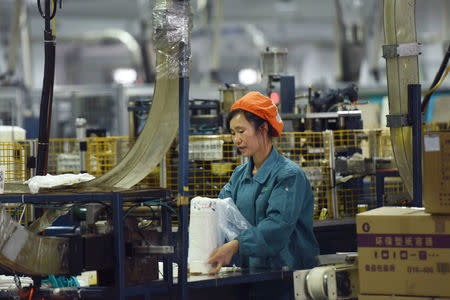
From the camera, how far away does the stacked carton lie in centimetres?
272

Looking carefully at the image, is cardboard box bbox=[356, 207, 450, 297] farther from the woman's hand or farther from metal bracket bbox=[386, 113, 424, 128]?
metal bracket bbox=[386, 113, 424, 128]

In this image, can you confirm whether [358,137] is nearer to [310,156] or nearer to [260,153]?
[310,156]

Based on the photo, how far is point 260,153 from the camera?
326 centimetres

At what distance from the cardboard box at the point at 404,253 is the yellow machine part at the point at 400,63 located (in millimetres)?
847

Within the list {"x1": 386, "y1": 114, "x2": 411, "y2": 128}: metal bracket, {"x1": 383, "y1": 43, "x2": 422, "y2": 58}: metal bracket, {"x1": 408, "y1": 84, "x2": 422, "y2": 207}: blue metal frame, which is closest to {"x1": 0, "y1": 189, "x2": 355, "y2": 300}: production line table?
{"x1": 408, "y1": 84, "x2": 422, "y2": 207}: blue metal frame

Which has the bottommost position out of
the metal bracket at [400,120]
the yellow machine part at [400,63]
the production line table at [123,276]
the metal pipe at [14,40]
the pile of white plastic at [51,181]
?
the production line table at [123,276]

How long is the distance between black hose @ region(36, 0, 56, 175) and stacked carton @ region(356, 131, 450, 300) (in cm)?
168

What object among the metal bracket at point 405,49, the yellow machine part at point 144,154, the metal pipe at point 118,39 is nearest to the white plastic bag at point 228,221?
the yellow machine part at point 144,154

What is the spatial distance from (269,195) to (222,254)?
15.4 inches

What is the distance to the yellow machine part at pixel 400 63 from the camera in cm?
359

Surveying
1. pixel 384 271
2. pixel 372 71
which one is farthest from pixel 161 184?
pixel 372 71

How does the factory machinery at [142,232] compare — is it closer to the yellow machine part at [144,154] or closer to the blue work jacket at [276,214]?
the yellow machine part at [144,154]

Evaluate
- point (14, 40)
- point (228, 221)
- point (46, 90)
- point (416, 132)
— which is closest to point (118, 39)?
point (14, 40)

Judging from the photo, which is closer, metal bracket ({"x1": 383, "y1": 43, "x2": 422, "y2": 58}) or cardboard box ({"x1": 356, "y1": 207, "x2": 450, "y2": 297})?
cardboard box ({"x1": 356, "y1": 207, "x2": 450, "y2": 297})
